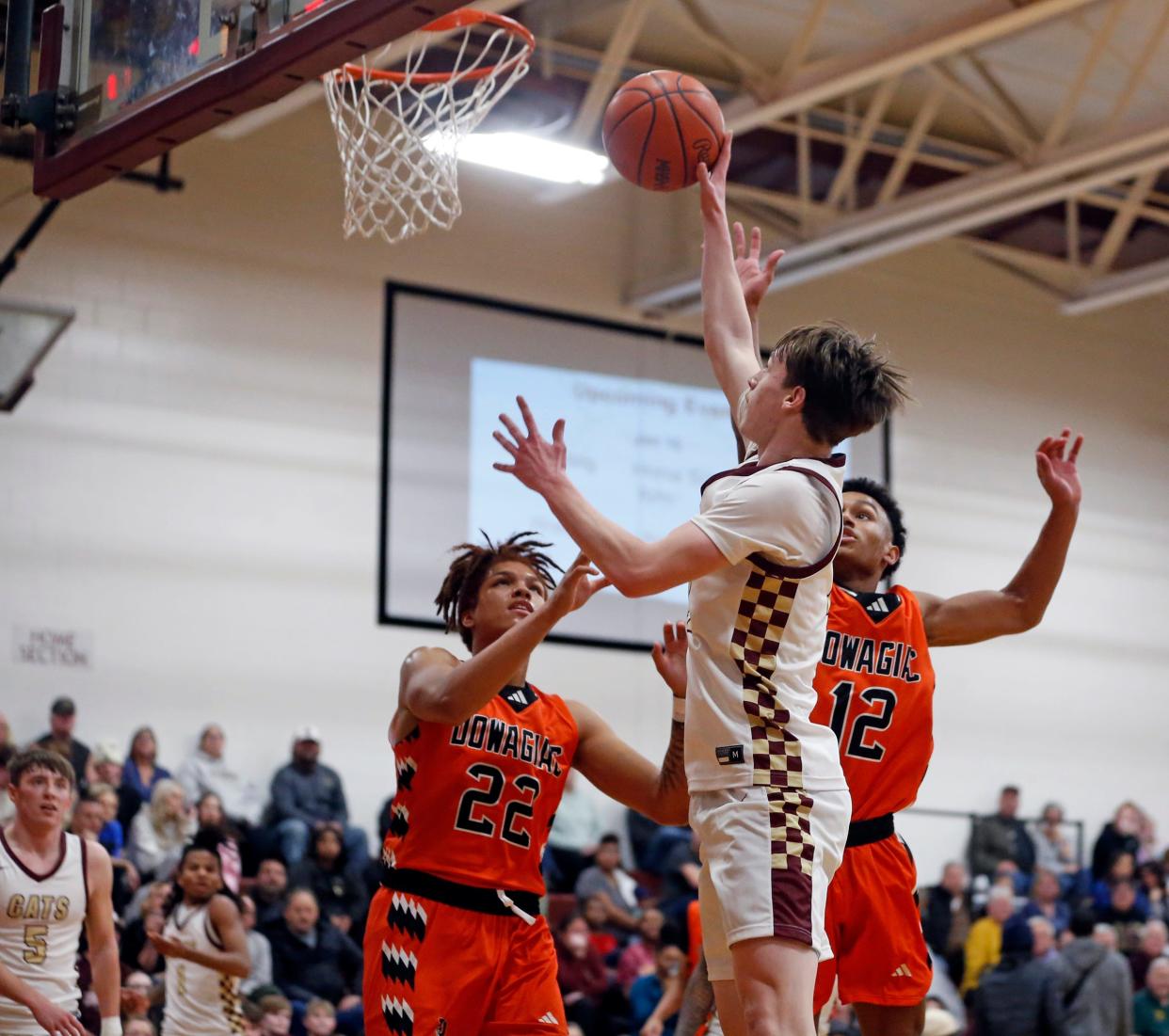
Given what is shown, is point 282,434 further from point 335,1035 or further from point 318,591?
point 335,1035

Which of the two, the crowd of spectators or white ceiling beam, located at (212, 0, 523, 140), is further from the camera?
white ceiling beam, located at (212, 0, 523, 140)

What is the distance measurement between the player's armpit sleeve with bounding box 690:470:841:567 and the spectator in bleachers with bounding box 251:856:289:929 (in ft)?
29.9

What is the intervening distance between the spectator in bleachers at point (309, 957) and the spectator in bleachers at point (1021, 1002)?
460cm

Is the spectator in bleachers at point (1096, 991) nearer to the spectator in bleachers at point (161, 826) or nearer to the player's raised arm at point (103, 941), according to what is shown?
the spectator in bleachers at point (161, 826)

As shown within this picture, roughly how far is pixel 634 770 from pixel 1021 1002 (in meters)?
8.40

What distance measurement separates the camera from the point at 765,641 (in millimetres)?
4180

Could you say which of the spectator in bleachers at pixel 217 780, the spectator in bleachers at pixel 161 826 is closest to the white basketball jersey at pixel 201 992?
the spectator in bleachers at pixel 161 826

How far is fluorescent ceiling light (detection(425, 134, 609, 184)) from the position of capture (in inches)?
542

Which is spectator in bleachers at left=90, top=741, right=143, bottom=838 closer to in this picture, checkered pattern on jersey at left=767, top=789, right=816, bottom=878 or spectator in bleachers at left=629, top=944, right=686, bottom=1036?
spectator in bleachers at left=629, top=944, right=686, bottom=1036

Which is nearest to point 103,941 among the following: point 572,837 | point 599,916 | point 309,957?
point 309,957

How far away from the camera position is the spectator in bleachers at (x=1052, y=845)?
60.5 feet

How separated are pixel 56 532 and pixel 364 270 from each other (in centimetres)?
384

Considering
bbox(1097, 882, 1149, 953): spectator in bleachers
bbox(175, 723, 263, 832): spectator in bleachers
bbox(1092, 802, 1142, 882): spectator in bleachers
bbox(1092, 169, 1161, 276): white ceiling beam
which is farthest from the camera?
bbox(1092, 802, 1142, 882): spectator in bleachers

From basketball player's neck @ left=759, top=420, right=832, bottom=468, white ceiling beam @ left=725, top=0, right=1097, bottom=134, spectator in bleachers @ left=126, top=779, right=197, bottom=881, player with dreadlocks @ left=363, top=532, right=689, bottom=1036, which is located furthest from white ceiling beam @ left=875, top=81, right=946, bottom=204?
basketball player's neck @ left=759, top=420, right=832, bottom=468
